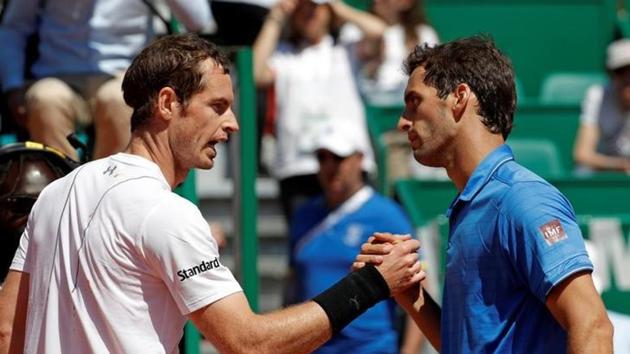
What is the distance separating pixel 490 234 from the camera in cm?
386

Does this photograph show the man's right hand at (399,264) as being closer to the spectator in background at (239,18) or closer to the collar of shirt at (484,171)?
the collar of shirt at (484,171)

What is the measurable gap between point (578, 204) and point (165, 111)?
515 centimetres

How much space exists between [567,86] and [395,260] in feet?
24.0

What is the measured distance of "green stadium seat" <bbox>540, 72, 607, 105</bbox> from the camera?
11.0 meters

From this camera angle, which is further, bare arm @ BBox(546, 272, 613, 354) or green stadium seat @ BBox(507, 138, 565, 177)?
green stadium seat @ BBox(507, 138, 565, 177)

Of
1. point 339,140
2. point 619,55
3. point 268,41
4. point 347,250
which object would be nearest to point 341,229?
point 347,250

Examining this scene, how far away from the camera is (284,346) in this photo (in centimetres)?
378

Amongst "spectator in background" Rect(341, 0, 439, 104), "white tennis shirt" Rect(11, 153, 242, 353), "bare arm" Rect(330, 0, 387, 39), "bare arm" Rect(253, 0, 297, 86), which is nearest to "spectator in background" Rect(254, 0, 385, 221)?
"bare arm" Rect(253, 0, 297, 86)

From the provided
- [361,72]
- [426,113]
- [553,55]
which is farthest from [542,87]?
[426,113]

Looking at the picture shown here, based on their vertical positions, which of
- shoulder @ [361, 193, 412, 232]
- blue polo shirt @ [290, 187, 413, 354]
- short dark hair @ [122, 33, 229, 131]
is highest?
short dark hair @ [122, 33, 229, 131]

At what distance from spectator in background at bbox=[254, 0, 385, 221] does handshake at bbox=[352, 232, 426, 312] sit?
4411 millimetres

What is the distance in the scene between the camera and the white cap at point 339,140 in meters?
7.95

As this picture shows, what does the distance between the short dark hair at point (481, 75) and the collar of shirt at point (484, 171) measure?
8 centimetres

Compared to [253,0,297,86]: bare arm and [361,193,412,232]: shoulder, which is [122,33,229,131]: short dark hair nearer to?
[361,193,412,232]: shoulder
